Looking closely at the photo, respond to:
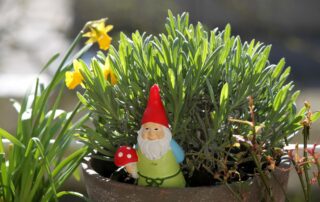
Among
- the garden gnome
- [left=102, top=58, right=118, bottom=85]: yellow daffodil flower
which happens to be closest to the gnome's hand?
the garden gnome

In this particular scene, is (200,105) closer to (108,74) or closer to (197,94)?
(197,94)

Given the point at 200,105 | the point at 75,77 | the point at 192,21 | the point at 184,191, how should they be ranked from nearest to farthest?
the point at 184,191
the point at 200,105
the point at 75,77
the point at 192,21

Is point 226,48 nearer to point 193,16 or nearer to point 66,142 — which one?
point 66,142

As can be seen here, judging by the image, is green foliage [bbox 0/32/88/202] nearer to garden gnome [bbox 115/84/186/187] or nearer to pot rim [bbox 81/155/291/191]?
pot rim [bbox 81/155/291/191]

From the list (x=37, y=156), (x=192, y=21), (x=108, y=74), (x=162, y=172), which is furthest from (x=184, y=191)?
(x=192, y=21)

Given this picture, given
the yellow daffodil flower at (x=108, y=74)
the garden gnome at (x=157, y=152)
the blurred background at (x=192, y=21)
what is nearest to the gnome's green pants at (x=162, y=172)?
the garden gnome at (x=157, y=152)

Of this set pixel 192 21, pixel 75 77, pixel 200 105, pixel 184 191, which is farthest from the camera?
pixel 192 21
